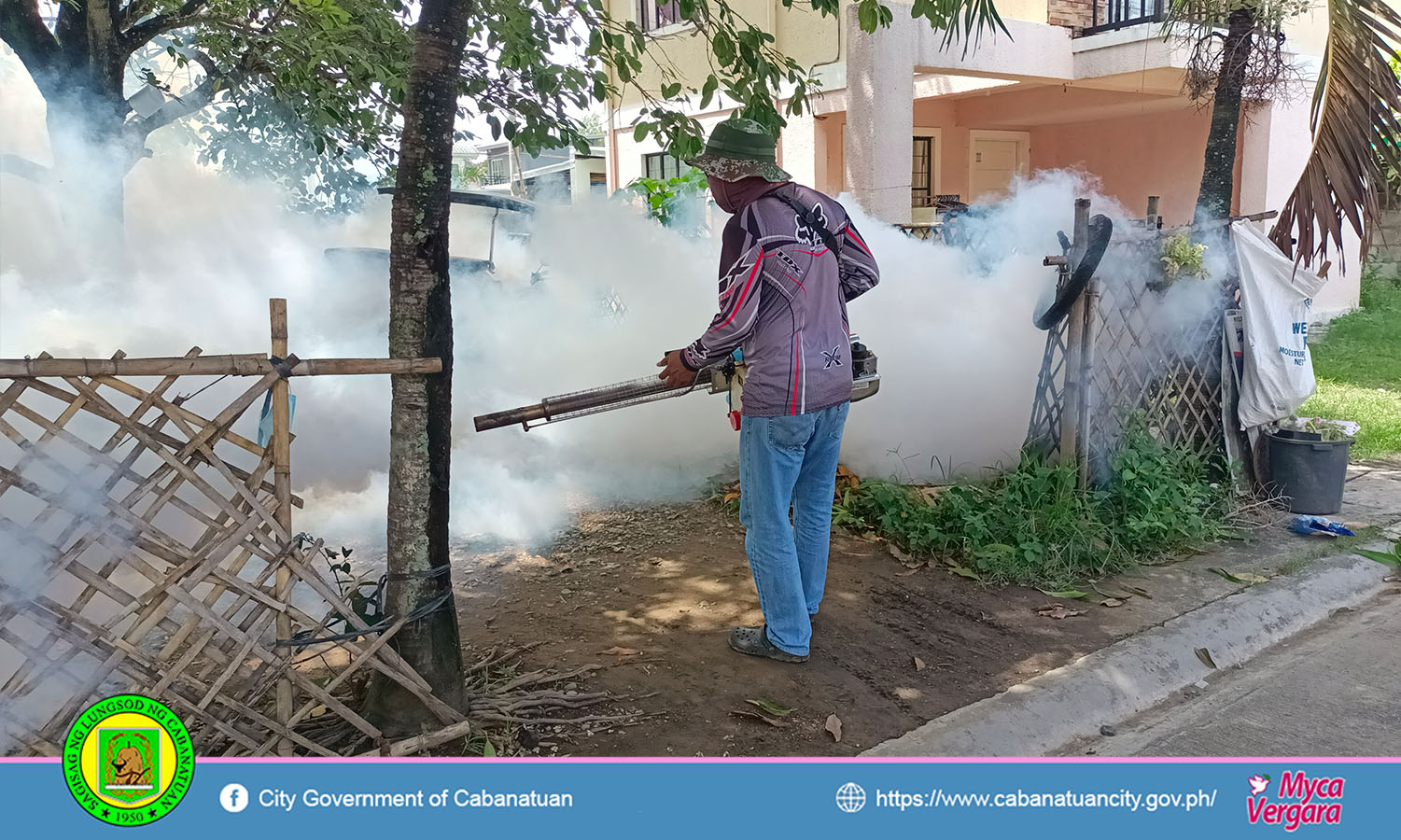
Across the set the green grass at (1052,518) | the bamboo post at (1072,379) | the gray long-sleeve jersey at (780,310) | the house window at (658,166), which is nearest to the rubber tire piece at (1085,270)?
the bamboo post at (1072,379)

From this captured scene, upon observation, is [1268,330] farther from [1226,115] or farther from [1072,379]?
[1226,115]

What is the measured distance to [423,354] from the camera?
2.92m

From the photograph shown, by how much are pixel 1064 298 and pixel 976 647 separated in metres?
2.13

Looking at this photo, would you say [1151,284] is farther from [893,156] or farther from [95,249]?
[95,249]

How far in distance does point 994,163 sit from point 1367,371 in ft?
18.5

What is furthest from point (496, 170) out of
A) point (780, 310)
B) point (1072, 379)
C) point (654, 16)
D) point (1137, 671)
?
point (1137, 671)

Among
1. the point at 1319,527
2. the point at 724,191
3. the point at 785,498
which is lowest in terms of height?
the point at 1319,527

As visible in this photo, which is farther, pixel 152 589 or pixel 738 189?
pixel 738 189

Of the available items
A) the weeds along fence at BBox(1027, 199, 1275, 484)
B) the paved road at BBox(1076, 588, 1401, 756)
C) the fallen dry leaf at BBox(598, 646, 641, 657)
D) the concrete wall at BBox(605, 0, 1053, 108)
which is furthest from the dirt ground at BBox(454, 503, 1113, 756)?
the concrete wall at BBox(605, 0, 1053, 108)

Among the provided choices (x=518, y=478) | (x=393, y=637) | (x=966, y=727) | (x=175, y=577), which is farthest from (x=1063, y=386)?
(x=175, y=577)

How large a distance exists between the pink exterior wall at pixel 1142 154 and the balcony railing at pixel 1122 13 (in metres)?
1.47

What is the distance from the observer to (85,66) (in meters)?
6.40

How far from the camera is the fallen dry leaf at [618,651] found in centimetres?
369
